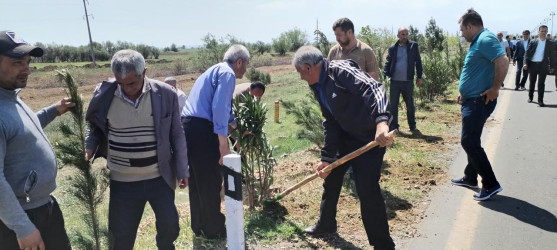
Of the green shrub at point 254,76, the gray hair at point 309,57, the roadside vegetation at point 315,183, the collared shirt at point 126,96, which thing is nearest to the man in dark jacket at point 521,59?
the roadside vegetation at point 315,183

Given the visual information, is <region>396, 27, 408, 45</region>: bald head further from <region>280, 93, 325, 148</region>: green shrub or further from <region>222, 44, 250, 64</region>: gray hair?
<region>222, 44, 250, 64</region>: gray hair

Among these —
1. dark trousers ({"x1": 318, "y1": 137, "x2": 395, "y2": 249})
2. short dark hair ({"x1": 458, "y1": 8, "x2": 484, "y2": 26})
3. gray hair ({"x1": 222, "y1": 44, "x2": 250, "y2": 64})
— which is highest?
short dark hair ({"x1": 458, "y1": 8, "x2": 484, "y2": 26})

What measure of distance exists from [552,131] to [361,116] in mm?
6590

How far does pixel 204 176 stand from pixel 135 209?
32.5 inches

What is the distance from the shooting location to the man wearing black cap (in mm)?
2240

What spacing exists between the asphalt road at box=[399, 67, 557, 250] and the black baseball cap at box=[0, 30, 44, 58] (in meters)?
3.34

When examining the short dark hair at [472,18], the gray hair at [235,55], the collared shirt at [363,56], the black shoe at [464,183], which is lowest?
the black shoe at [464,183]

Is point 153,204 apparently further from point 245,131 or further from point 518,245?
point 518,245

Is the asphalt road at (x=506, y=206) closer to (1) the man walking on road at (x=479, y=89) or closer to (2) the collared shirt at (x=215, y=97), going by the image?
(1) the man walking on road at (x=479, y=89)

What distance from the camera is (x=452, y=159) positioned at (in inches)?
258

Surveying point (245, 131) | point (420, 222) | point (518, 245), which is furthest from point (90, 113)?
point (518, 245)

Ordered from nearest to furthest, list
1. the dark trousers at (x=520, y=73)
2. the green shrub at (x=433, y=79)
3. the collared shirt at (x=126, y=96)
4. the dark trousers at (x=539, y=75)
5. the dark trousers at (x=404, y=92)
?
the collared shirt at (x=126, y=96) → the dark trousers at (x=404, y=92) → the dark trousers at (x=539, y=75) → the green shrub at (x=433, y=79) → the dark trousers at (x=520, y=73)

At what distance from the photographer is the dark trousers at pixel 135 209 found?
10.5ft

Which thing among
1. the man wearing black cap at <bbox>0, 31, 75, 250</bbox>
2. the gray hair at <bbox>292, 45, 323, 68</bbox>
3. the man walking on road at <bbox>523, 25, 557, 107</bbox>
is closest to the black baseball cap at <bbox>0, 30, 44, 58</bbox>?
the man wearing black cap at <bbox>0, 31, 75, 250</bbox>
